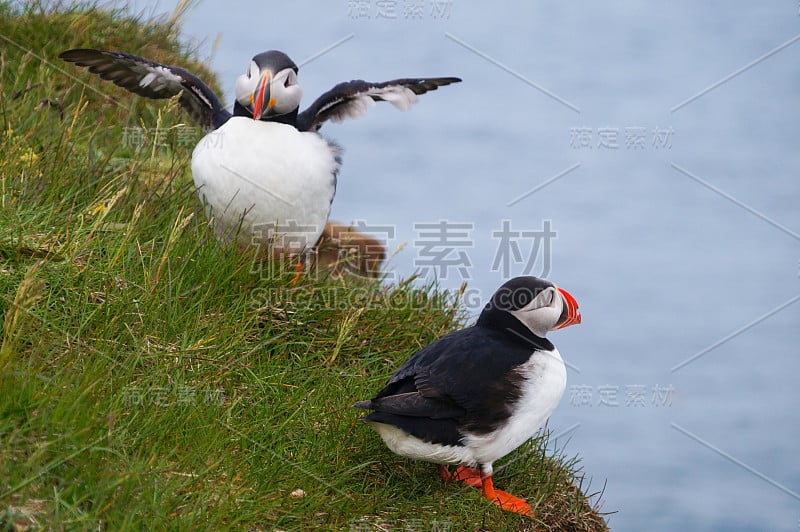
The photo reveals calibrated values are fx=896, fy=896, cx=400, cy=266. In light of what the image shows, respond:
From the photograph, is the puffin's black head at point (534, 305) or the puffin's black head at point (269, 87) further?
the puffin's black head at point (269, 87)

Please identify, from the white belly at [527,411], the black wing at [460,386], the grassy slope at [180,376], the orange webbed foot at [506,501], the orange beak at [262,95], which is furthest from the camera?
the orange beak at [262,95]

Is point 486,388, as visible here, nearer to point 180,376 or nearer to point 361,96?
point 180,376

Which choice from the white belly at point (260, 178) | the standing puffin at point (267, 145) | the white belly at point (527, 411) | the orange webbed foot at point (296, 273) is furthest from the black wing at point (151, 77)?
the white belly at point (527, 411)

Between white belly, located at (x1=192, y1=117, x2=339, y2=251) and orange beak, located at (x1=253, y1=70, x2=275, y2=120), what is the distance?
0.55 ft

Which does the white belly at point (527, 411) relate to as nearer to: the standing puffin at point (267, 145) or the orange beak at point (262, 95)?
the standing puffin at point (267, 145)

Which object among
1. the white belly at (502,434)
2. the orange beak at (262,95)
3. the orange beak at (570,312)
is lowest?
the white belly at (502,434)

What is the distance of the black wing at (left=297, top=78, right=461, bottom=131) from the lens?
23.5 feet

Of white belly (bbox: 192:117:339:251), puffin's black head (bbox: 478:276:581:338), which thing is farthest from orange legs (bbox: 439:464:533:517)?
white belly (bbox: 192:117:339:251)

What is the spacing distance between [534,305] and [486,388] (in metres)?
0.62

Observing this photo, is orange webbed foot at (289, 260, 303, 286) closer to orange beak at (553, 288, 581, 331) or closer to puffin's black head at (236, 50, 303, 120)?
puffin's black head at (236, 50, 303, 120)

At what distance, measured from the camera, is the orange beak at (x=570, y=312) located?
5316mm

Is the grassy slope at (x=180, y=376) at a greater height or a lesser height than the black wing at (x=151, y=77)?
lesser

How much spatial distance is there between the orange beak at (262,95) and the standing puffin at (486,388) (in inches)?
97.1

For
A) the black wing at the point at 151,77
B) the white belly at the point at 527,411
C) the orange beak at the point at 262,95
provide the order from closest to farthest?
the white belly at the point at 527,411, the orange beak at the point at 262,95, the black wing at the point at 151,77
